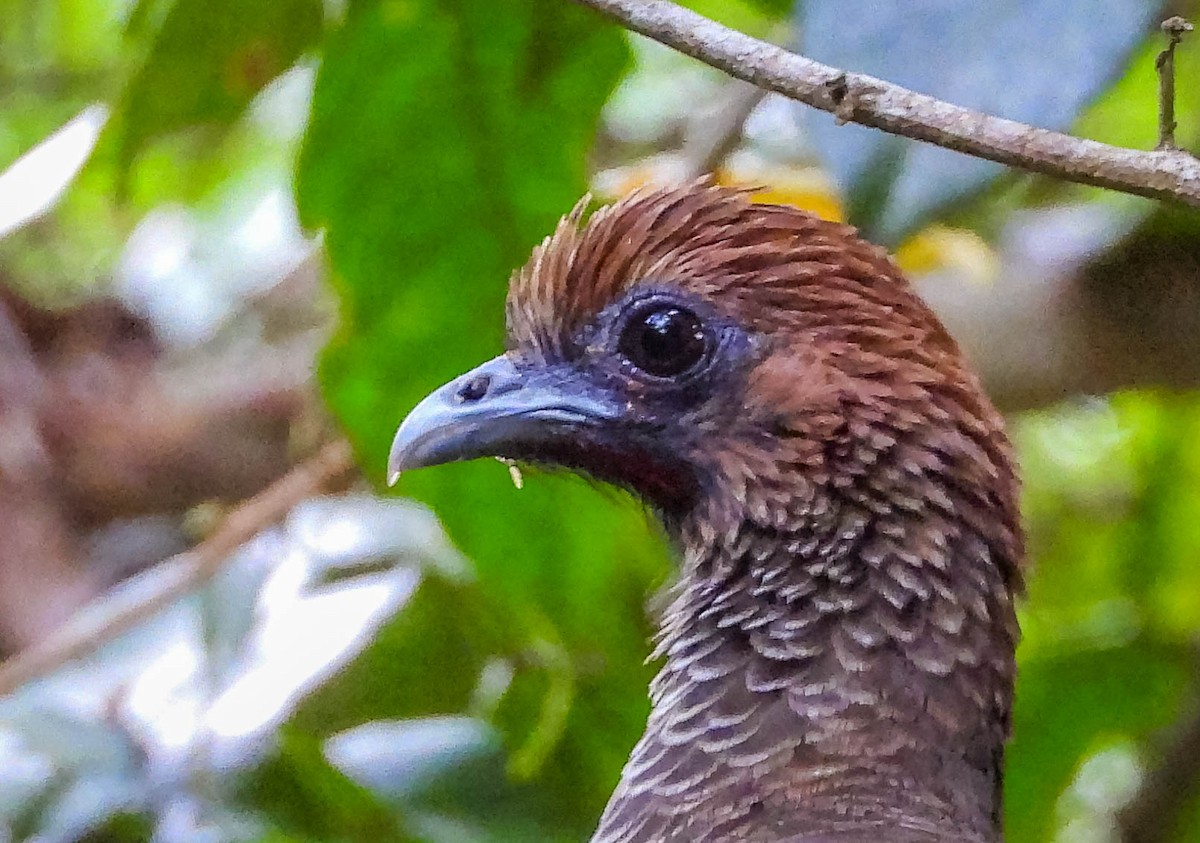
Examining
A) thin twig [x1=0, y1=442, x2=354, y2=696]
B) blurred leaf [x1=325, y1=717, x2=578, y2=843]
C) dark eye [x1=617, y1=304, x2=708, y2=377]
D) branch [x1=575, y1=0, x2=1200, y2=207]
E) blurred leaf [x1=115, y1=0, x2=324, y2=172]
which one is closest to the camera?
branch [x1=575, y1=0, x2=1200, y2=207]

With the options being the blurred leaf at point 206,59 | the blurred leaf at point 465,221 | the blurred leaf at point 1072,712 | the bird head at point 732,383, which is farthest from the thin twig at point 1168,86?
the blurred leaf at point 1072,712

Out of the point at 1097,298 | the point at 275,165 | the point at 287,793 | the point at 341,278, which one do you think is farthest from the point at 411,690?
the point at 275,165

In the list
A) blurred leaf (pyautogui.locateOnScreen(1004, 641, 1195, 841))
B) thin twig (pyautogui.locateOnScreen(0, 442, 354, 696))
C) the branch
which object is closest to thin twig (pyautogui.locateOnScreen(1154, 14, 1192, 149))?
the branch

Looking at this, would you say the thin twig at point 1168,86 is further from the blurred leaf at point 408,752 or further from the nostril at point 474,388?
the blurred leaf at point 408,752

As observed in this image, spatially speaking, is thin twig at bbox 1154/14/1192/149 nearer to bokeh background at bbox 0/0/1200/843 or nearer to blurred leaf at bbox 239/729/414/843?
bokeh background at bbox 0/0/1200/843

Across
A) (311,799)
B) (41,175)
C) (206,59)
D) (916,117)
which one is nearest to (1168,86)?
(916,117)

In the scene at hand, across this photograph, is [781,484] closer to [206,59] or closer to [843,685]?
[843,685]

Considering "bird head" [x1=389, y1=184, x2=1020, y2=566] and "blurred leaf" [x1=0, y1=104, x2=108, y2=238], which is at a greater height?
"blurred leaf" [x1=0, y1=104, x2=108, y2=238]

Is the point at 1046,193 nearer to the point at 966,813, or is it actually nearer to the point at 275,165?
the point at 966,813
